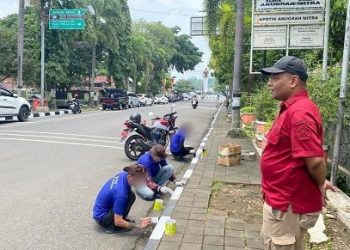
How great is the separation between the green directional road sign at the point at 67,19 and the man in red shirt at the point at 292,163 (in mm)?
25487

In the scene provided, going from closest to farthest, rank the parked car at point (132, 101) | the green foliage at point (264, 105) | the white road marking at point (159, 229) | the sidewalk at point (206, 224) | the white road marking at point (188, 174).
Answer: the sidewalk at point (206, 224) < the white road marking at point (159, 229) < the white road marking at point (188, 174) < the green foliage at point (264, 105) < the parked car at point (132, 101)

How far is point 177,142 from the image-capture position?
961cm

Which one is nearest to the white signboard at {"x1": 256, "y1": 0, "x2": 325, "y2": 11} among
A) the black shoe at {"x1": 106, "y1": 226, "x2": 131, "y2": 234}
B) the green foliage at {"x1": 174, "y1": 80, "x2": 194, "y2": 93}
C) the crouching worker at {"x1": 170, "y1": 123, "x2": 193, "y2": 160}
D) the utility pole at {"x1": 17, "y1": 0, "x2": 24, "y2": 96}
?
the crouching worker at {"x1": 170, "y1": 123, "x2": 193, "y2": 160}

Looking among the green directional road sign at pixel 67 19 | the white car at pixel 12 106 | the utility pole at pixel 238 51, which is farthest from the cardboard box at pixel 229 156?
the green directional road sign at pixel 67 19

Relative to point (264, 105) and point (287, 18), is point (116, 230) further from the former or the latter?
point (264, 105)

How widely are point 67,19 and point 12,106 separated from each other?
10732 millimetres

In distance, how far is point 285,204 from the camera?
8.40 feet

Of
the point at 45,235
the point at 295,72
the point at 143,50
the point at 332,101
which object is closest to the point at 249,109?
the point at 332,101

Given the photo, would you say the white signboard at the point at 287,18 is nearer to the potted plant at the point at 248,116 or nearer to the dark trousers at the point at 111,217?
the potted plant at the point at 248,116

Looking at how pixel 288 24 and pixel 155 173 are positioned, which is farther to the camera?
pixel 288 24

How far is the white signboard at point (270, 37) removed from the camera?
465 inches

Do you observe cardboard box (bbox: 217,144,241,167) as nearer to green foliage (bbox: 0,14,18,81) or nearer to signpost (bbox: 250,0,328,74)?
signpost (bbox: 250,0,328,74)

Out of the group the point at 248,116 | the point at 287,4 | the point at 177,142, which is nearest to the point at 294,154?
the point at 177,142

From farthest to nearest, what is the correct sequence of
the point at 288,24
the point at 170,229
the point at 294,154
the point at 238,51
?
the point at 238,51
the point at 288,24
the point at 170,229
the point at 294,154
